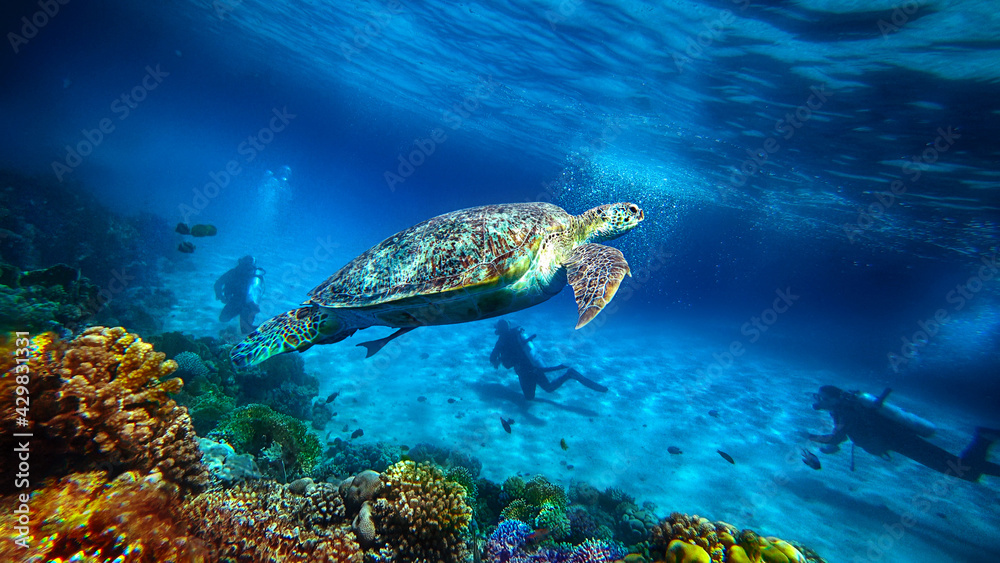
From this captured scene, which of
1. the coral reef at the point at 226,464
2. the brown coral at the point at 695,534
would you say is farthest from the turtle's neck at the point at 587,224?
the coral reef at the point at 226,464

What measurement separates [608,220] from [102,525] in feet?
22.3

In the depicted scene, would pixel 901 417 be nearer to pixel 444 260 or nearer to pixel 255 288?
pixel 444 260

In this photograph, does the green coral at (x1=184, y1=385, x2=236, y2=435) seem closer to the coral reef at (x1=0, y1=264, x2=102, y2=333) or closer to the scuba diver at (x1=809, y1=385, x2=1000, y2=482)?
the coral reef at (x1=0, y1=264, x2=102, y2=333)

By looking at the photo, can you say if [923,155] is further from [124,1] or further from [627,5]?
[124,1]

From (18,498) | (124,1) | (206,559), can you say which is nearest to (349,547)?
(206,559)

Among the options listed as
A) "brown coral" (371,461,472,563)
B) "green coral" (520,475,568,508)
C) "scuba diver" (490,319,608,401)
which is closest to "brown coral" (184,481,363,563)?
"brown coral" (371,461,472,563)

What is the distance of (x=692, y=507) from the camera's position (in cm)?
908

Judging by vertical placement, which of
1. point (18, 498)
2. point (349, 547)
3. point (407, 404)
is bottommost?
point (407, 404)

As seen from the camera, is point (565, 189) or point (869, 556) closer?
point (869, 556)

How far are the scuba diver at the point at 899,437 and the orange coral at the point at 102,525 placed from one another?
1908 centimetres

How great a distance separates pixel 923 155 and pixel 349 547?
24.0 m

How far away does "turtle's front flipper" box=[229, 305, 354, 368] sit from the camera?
4789 millimetres

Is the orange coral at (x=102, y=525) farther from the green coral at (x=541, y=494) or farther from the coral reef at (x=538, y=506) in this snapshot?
the green coral at (x=541, y=494)

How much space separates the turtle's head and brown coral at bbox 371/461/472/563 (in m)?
4.91
